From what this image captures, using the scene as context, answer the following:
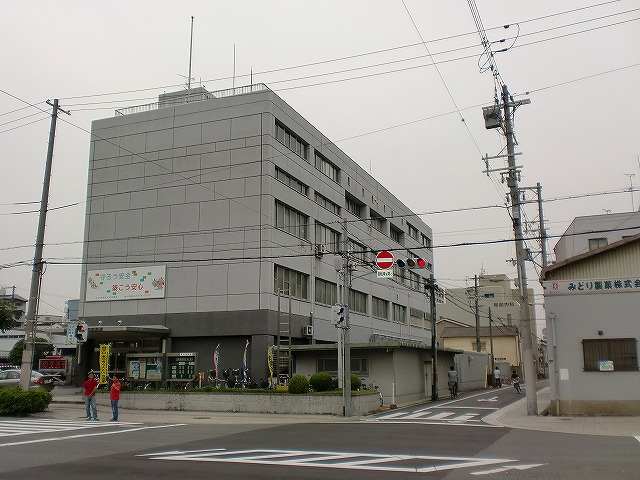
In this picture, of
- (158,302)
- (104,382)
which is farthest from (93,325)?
(104,382)

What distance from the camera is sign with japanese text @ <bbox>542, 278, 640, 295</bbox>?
23.5 m

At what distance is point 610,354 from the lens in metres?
23.4

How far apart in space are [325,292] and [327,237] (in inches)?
172

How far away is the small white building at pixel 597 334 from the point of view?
2308 centimetres

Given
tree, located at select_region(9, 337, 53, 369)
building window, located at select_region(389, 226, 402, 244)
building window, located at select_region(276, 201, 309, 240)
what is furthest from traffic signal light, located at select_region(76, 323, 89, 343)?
tree, located at select_region(9, 337, 53, 369)

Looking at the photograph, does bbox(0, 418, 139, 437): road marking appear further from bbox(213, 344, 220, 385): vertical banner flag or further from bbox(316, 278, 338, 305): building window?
bbox(316, 278, 338, 305): building window

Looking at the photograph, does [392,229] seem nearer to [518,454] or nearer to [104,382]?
[104,382]

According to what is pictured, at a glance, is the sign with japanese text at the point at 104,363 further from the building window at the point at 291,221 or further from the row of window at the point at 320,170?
the row of window at the point at 320,170

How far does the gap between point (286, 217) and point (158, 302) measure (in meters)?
10.0

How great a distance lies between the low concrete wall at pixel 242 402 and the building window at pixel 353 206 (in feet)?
82.8

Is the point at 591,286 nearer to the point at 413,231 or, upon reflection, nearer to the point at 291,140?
the point at 291,140

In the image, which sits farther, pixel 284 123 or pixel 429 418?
pixel 284 123

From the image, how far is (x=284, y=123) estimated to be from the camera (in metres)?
41.2

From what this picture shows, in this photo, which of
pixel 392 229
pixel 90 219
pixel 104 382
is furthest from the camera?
pixel 392 229
